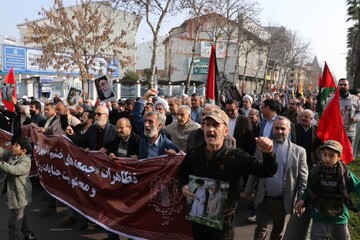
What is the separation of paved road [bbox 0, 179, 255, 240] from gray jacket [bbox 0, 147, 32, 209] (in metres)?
0.72

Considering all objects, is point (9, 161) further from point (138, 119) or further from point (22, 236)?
point (138, 119)

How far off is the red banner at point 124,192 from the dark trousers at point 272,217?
841 millimetres

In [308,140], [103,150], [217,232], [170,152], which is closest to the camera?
[217,232]

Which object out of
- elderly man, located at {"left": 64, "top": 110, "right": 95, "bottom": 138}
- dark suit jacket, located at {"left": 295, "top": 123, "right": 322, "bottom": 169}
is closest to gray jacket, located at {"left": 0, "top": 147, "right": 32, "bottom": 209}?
elderly man, located at {"left": 64, "top": 110, "right": 95, "bottom": 138}

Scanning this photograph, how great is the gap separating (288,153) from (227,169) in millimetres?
1388

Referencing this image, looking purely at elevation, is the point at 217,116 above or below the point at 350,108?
above

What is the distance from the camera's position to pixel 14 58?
2491 centimetres

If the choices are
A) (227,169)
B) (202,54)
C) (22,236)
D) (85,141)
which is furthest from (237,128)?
(202,54)

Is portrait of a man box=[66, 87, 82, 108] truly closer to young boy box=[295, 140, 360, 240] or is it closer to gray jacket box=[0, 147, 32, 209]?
gray jacket box=[0, 147, 32, 209]

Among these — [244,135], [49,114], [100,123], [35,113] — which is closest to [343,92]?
[244,135]

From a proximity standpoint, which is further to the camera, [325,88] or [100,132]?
[325,88]

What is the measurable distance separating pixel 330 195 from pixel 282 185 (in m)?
0.52

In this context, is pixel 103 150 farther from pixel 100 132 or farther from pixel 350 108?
pixel 350 108

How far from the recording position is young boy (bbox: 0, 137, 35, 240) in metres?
4.49
